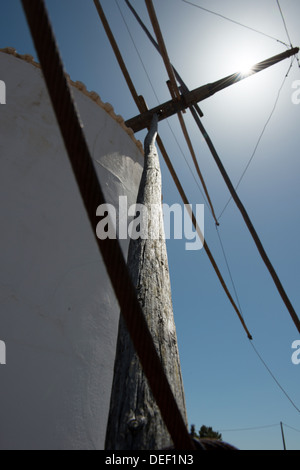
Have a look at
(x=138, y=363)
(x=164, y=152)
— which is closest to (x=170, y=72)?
(x=164, y=152)

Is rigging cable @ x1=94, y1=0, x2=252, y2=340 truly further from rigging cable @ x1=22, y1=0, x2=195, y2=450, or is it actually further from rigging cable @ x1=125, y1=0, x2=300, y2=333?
rigging cable @ x1=22, y1=0, x2=195, y2=450

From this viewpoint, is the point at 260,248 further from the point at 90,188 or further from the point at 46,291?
the point at 90,188

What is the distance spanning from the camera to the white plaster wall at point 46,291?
237 cm

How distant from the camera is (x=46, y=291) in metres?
2.74

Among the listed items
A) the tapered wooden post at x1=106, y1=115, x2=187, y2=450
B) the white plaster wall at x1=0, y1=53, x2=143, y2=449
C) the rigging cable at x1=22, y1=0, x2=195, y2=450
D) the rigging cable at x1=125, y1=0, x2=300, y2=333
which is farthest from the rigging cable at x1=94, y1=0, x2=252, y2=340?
the rigging cable at x1=22, y1=0, x2=195, y2=450

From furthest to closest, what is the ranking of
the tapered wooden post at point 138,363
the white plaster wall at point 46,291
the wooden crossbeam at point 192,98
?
the wooden crossbeam at point 192,98, the white plaster wall at point 46,291, the tapered wooden post at point 138,363

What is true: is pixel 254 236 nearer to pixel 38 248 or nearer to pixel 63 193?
pixel 63 193

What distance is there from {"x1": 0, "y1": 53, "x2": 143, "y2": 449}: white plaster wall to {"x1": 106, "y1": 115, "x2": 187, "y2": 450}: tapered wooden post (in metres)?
1.10

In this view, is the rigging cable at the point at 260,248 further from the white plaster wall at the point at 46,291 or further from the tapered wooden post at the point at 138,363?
the tapered wooden post at the point at 138,363

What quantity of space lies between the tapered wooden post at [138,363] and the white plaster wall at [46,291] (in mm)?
1102

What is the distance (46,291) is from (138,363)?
1682 mm

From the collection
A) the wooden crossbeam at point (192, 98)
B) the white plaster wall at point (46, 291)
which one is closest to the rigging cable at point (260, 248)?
the wooden crossbeam at point (192, 98)

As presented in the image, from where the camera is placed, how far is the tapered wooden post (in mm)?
1037

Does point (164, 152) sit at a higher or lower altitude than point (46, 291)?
higher
